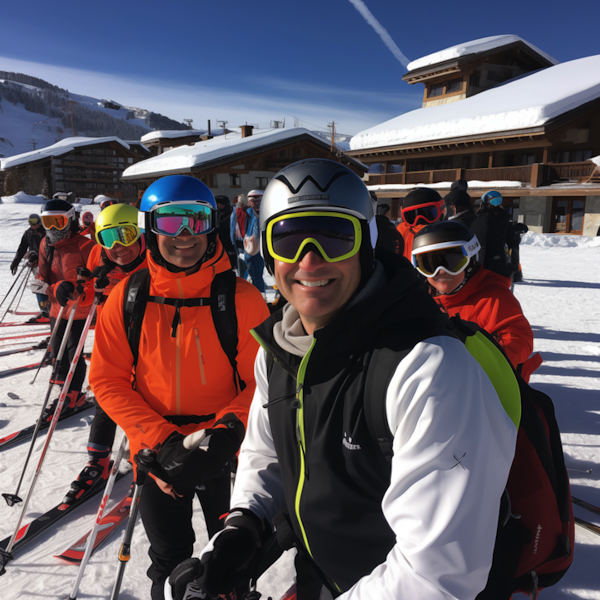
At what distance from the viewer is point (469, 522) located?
85cm

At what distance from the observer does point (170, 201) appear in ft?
7.46

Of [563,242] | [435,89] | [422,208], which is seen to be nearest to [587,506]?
[422,208]

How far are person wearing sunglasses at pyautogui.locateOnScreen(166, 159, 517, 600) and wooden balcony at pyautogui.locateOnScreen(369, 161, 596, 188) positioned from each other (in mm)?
23720

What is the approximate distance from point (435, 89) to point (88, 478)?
35778 mm

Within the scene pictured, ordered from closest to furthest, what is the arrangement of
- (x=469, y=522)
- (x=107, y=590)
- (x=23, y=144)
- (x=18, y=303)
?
Answer: (x=469, y=522) < (x=107, y=590) < (x=18, y=303) < (x=23, y=144)

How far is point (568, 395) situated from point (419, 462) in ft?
16.5

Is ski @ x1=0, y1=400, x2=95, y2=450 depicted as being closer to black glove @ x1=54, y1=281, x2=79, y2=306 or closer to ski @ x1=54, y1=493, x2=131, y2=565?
black glove @ x1=54, y1=281, x2=79, y2=306

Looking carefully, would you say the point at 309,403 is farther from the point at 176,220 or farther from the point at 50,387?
the point at 50,387

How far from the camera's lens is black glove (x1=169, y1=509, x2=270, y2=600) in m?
1.32

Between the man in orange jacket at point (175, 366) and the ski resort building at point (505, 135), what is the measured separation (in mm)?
22306

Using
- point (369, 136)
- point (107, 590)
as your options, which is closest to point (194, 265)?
point (107, 590)

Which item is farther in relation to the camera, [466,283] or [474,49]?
[474,49]

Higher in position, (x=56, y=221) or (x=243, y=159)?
(x=243, y=159)

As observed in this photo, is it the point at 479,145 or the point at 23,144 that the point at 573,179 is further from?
the point at 23,144
